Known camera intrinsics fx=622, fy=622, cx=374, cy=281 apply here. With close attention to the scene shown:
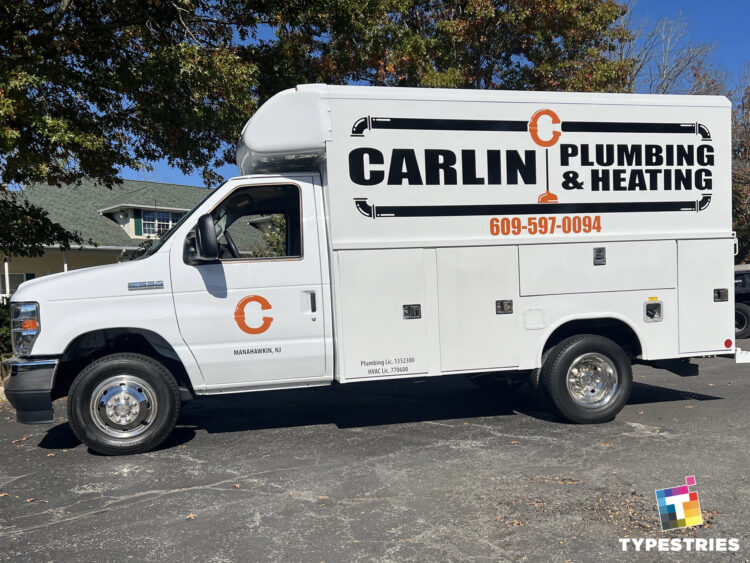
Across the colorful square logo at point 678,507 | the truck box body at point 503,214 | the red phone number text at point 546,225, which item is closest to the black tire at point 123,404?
the truck box body at point 503,214

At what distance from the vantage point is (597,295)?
20.0 ft

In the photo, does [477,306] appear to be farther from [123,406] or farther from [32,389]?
[32,389]

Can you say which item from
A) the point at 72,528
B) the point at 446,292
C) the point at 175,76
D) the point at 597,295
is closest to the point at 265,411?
the point at 446,292

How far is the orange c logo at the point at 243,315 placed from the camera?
5559 millimetres

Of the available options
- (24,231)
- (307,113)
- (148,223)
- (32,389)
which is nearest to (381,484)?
(32,389)

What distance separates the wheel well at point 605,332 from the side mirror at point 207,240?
329cm

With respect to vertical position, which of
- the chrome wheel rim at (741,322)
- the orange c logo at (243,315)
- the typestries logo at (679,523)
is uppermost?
the orange c logo at (243,315)

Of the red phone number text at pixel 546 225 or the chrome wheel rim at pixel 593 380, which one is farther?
the chrome wheel rim at pixel 593 380

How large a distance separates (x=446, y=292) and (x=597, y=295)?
5.03 feet

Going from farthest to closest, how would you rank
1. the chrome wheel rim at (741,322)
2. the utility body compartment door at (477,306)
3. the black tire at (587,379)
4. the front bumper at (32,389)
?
the chrome wheel rim at (741,322) → the black tire at (587,379) → the utility body compartment door at (477,306) → the front bumper at (32,389)

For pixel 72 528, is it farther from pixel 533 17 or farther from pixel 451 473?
pixel 533 17

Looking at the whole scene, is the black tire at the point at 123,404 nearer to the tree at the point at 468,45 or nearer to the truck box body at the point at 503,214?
the truck box body at the point at 503,214

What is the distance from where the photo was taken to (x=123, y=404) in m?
5.50

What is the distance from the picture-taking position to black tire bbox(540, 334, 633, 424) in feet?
20.0
